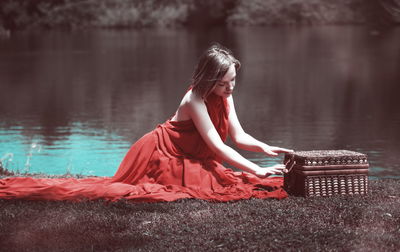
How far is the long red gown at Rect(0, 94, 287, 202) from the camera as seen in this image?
562cm

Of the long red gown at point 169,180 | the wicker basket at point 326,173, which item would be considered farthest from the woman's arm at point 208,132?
the wicker basket at point 326,173

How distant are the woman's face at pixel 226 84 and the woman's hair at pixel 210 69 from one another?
3 centimetres

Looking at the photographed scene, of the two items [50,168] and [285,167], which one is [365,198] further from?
[50,168]

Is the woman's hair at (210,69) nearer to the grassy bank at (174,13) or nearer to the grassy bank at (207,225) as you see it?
the grassy bank at (207,225)

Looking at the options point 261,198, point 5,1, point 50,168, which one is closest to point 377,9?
point 5,1

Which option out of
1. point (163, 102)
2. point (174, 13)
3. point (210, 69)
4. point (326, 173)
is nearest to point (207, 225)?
point (326, 173)

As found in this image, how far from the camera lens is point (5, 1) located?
7062 centimetres

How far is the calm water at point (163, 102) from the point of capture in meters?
11.8

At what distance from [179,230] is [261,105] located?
14455mm

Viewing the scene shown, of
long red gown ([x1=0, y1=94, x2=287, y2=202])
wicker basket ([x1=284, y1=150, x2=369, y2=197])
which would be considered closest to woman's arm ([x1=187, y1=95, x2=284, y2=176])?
long red gown ([x1=0, y1=94, x2=287, y2=202])

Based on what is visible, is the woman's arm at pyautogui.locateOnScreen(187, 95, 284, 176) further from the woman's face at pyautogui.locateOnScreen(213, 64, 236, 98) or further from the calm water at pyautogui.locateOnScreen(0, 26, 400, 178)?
the calm water at pyautogui.locateOnScreen(0, 26, 400, 178)

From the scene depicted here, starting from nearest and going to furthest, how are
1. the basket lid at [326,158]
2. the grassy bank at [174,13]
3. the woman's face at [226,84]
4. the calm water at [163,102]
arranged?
the basket lid at [326,158]
the woman's face at [226,84]
the calm water at [163,102]
the grassy bank at [174,13]

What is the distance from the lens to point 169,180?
586cm

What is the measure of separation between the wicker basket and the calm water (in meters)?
3.65
